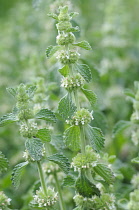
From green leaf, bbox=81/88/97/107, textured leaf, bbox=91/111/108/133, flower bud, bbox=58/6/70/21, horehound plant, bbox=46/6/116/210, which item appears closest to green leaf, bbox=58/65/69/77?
horehound plant, bbox=46/6/116/210

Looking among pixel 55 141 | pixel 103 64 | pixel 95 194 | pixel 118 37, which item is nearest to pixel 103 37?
pixel 118 37

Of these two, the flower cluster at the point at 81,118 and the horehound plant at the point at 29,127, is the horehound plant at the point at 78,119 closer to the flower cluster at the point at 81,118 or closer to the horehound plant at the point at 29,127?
the flower cluster at the point at 81,118

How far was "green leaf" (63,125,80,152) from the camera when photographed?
7.34 ft

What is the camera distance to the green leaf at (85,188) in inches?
84.2

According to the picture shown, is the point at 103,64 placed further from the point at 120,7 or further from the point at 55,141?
the point at 55,141

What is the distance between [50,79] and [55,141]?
0.72 m

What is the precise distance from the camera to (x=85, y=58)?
3.85m

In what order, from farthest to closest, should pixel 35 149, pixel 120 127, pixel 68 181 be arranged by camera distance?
pixel 120 127, pixel 68 181, pixel 35 149

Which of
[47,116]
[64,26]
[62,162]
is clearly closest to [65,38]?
[64,26]

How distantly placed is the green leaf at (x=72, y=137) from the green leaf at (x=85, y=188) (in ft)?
0.68

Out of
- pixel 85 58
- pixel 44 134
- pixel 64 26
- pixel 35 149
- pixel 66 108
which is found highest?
pixel 85 58

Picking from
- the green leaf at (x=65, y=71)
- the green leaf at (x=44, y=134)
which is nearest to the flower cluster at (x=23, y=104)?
the green leaf at (x=44, y=134)

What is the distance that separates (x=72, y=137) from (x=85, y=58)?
5.68 feet

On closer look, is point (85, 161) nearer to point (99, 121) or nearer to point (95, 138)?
point (95, 138)
